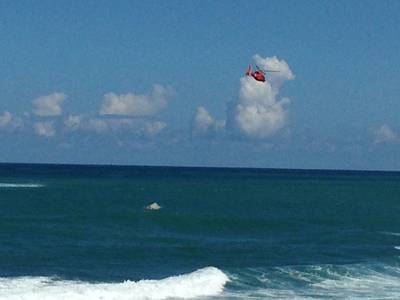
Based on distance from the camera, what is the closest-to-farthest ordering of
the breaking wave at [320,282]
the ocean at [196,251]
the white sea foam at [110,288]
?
the white sea foam at [110,288] → the breaking wave at [320,282] → the ocean at [196,251]

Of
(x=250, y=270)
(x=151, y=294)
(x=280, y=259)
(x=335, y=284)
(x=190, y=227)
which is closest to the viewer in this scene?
(x=151, y=294)

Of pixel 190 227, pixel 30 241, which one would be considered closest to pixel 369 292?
pixel 30 241

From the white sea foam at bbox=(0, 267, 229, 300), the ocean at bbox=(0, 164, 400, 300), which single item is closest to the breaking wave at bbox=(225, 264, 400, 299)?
the ocean at bbox=(0, 164, 400, 300)

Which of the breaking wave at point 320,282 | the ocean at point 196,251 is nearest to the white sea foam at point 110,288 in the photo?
the ocean at point 196,251

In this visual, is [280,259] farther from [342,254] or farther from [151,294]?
[151,294]

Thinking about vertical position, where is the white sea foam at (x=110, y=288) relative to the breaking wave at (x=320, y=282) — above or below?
below

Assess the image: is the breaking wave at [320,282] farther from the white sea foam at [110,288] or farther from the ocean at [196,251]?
the white sea foam at [110,288]

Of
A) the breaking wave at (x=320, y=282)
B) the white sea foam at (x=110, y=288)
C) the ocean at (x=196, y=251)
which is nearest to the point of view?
the white sea foam at (x=110, y=288)

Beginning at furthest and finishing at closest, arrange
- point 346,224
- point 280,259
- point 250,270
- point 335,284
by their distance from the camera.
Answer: point 346,224
point 280,259
point 250,270
point 335,284
